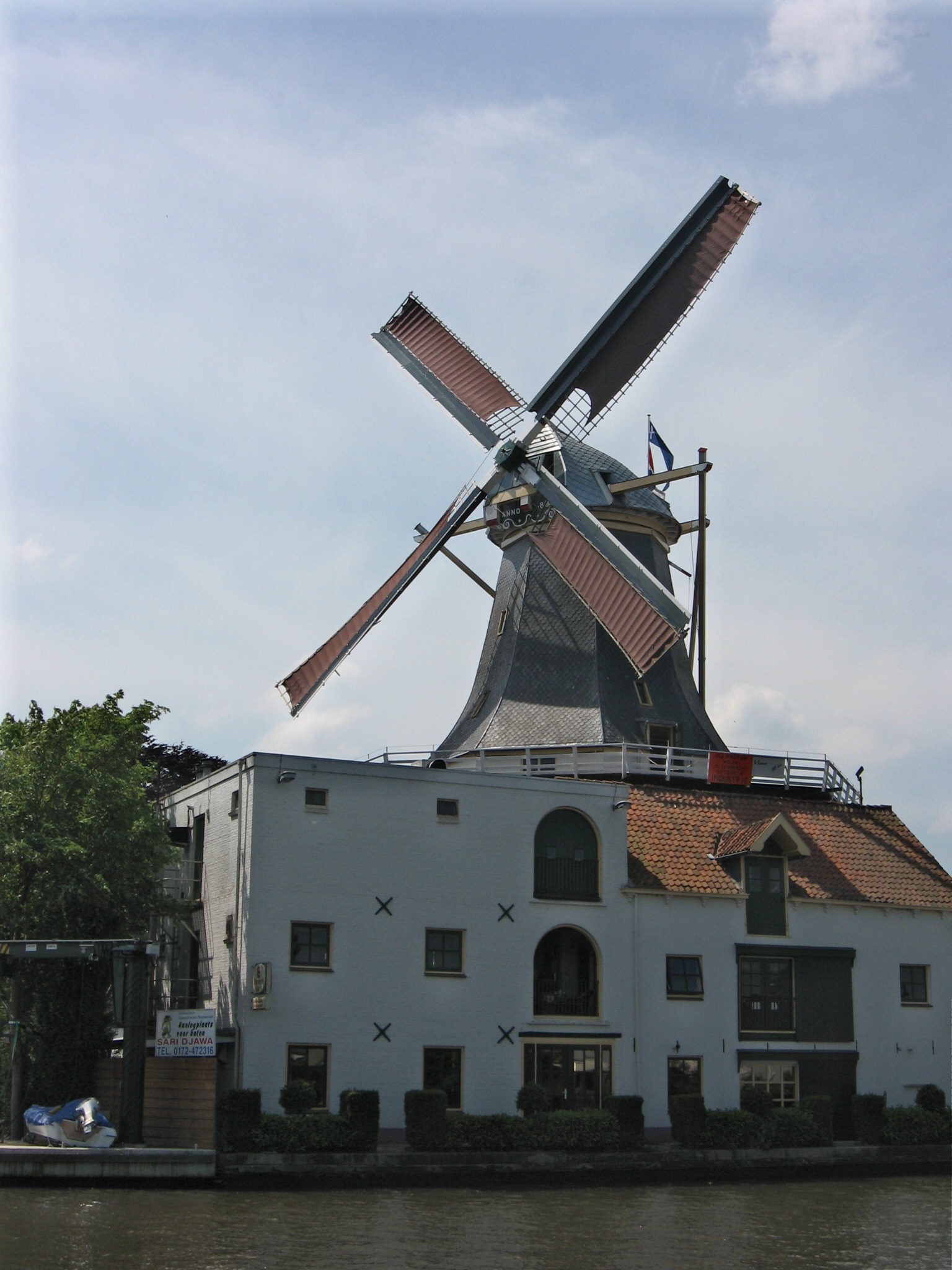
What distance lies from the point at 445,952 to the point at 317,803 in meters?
4.43

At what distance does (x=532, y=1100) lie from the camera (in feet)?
99.4

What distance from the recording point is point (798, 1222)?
2322 cm

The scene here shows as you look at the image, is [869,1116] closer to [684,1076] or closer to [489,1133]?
[684,1076]

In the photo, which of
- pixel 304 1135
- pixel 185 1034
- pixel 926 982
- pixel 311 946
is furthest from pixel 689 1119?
pixel 185 1034

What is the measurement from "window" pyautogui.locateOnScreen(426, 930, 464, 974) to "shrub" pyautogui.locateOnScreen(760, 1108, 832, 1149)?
25.1 feet

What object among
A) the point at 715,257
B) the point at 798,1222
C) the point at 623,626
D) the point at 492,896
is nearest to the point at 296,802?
the point at 492,896

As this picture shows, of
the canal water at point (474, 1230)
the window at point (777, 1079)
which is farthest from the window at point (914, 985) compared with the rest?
the canal water at point (474, 1230)

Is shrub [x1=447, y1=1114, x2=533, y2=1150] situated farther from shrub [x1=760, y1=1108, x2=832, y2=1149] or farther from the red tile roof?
the red tile roof

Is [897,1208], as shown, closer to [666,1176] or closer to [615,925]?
[666,1176]

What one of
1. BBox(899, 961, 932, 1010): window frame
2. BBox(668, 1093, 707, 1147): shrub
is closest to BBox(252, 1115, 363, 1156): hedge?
BBox(668, 1093, 707, 1147): shrub

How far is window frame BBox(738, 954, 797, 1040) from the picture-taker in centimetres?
3391

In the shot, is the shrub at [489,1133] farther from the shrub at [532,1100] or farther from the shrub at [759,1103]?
the shrub at [759,1103]

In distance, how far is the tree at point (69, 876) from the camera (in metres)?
30.5

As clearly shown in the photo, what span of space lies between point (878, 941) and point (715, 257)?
66.8 feet
